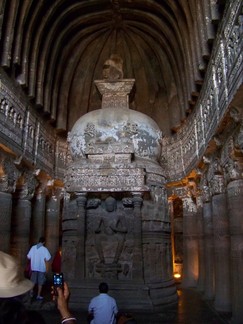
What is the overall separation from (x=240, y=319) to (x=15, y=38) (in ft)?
34.5

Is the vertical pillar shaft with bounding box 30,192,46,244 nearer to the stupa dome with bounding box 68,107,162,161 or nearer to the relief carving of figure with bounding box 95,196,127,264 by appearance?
the stupa dome with bounding box 68,107,162,161

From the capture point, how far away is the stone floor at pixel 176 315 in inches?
295

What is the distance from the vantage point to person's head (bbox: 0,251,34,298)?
5.24 feet

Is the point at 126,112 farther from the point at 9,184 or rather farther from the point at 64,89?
the point at 64,89

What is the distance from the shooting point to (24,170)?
12594mm

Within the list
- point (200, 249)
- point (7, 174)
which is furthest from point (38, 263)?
point (200, 249)

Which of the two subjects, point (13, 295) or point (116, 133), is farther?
point (116, 133)

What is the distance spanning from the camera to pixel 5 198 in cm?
1059

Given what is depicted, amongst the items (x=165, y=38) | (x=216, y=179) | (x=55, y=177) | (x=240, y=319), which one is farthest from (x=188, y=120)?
(x=240, y=319)

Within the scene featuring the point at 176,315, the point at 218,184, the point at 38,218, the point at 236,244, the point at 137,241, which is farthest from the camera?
the point at 38,218

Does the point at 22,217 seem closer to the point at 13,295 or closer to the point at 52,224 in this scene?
the point at 52,224

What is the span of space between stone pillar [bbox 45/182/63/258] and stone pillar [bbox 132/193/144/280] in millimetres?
6727

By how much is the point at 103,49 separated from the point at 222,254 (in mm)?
12592

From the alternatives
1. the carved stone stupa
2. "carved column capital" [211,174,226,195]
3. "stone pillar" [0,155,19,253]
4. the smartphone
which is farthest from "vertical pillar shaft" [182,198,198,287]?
the smartphone
